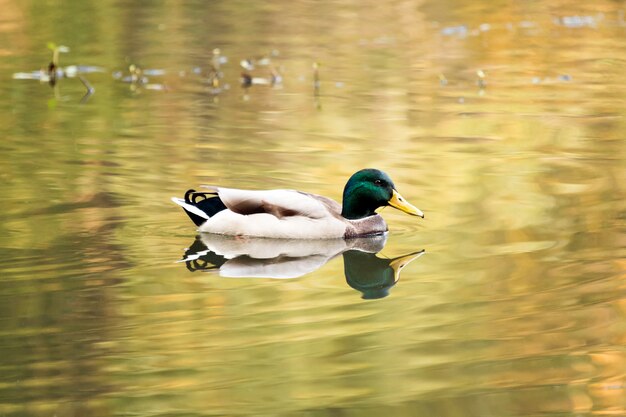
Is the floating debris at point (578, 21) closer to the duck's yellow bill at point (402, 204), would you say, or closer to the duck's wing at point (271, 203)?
the duck's yellow bill at point (402, 204)

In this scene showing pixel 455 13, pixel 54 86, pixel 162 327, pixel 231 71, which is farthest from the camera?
pixel 455 13

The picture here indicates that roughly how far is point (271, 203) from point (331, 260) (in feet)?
2.51

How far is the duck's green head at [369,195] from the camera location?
36.2 feet

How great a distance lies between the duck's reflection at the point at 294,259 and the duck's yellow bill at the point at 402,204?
29 centimetres

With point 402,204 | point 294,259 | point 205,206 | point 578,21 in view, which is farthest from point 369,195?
point 578,21

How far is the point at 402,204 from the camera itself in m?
11.0

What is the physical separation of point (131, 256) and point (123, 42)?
43.3 ft

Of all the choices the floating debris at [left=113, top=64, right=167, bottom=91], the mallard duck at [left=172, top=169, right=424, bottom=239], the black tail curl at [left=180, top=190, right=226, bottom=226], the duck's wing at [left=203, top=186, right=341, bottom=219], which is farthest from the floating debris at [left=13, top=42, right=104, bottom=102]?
the duck's wing at [left=203, top=186, right=341, bottom=219]

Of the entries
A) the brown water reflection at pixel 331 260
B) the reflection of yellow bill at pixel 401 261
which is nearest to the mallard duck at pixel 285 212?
the brown water reflection at pixel 331 260

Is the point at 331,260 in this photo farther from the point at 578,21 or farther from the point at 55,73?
the point at 578,21

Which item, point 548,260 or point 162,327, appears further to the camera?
point 548,260

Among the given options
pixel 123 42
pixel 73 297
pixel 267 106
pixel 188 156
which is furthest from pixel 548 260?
pixel 123 42

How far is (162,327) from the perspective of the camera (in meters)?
8.17

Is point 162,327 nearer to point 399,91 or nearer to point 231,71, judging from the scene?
point 399,91
